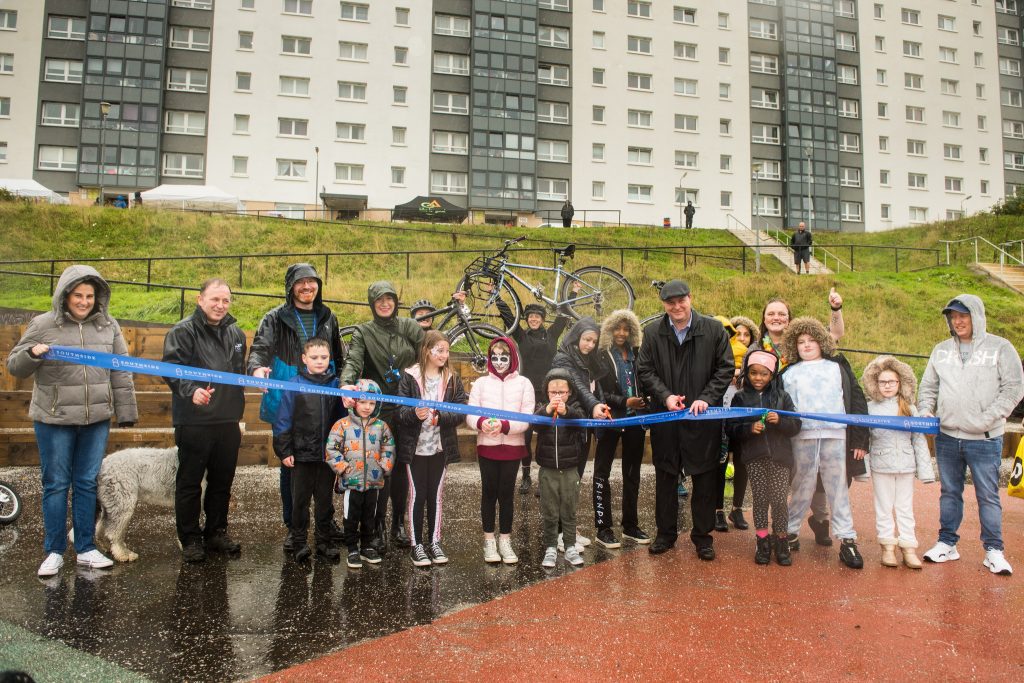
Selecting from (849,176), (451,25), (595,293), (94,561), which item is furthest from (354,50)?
(94,561)

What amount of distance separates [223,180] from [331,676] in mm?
45043

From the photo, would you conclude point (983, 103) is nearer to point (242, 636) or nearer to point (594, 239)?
point (594, 239)

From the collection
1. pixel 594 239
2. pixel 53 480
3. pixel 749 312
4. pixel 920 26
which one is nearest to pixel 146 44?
pixel 594 239

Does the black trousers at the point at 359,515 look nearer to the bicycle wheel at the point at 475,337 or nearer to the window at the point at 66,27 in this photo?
the bicycle wheel at the point at 475,337

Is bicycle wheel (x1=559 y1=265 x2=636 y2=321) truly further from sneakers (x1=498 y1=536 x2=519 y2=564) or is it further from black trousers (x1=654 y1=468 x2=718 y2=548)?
sneakers (x1=498 y1=536 x2=519 y2=564)

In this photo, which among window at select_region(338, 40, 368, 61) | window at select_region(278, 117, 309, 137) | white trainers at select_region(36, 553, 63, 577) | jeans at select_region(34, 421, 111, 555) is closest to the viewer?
white trainers at select_region(36, 553, 63, 577)

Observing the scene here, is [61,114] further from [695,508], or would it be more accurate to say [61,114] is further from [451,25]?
[695,508]

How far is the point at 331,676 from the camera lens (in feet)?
10.5

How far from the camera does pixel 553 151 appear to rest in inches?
1912

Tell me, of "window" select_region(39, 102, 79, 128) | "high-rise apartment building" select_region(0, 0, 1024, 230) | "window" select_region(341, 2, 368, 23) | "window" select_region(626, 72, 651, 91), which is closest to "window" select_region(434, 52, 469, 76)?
"high-rise apartment building" select_region(0, 0, 1024, 230)

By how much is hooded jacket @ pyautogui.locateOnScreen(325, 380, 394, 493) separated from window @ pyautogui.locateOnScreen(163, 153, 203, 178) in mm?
43854

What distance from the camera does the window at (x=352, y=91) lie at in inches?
1817

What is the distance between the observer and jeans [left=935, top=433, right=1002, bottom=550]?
506 centimetres

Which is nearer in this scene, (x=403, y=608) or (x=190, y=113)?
(x=403, y=608)
